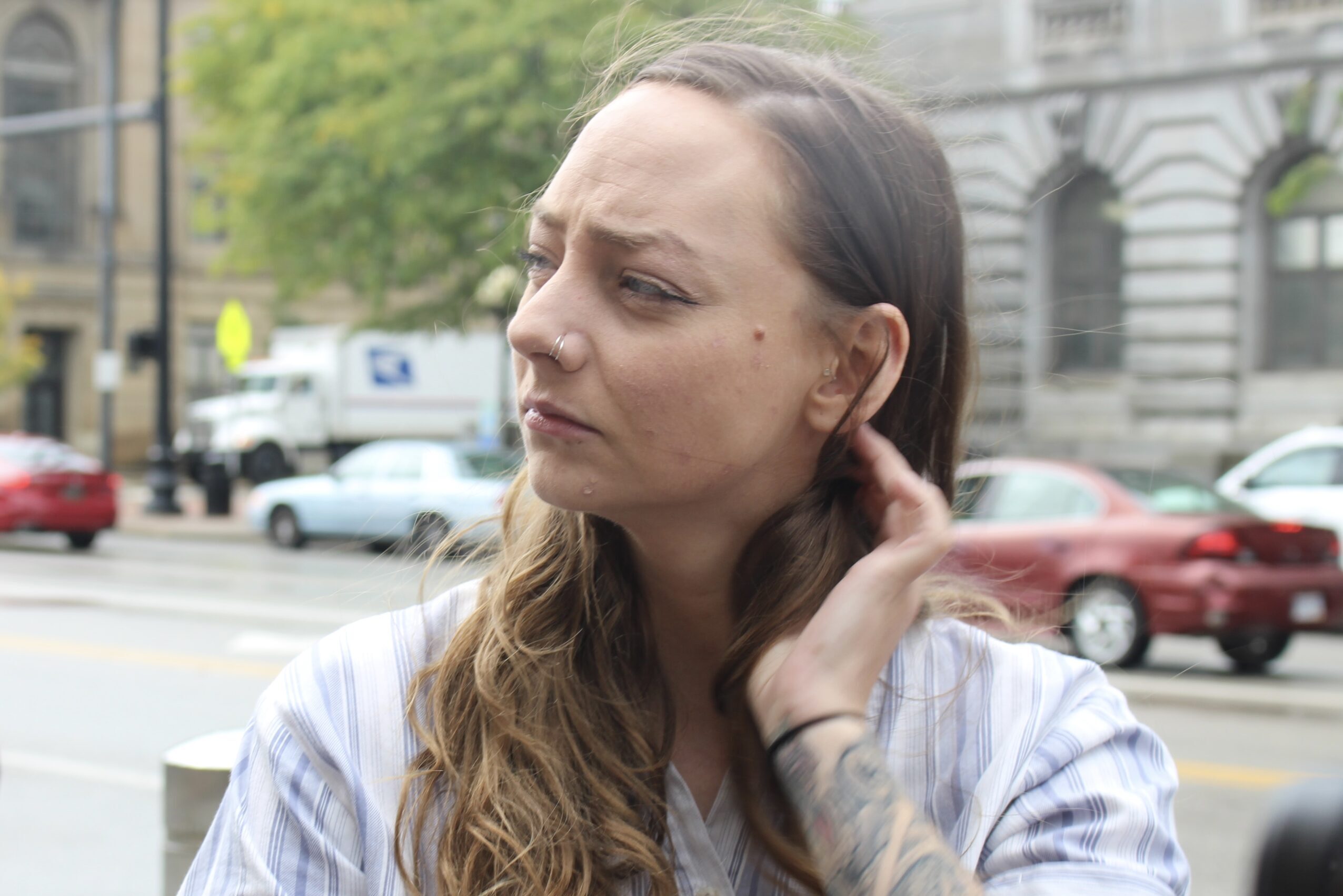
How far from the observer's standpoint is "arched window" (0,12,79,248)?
39.8 metres

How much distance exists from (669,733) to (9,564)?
1694cm

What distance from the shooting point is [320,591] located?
14422 mm

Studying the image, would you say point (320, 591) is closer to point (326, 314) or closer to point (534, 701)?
point (534, 701)

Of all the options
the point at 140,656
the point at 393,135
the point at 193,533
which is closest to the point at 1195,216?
the point at 393,135

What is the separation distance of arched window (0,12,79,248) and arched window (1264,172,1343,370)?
31.3 metres

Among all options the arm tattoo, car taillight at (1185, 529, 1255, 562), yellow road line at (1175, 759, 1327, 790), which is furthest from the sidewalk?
the arm tattoo

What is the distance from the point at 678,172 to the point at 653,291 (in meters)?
0.14

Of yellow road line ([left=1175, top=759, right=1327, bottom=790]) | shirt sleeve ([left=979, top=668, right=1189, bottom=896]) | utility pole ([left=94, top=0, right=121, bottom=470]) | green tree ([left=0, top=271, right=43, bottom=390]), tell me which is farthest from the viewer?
green tree ([left=0, top=271, right=43, bottom=390])

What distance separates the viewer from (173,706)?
8211mm

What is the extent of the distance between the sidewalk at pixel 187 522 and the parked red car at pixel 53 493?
0.63 m

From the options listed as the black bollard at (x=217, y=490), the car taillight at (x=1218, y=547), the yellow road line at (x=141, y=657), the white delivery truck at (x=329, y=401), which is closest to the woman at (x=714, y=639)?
the yellow road line at (x=141, y=657)

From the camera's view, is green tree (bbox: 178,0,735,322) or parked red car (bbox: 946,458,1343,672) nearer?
parked red car (bbox: 946,458,1343,672)

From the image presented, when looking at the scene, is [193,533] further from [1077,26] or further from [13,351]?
[13,351]

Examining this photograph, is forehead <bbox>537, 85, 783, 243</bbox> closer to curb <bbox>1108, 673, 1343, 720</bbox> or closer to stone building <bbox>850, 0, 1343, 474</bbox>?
curb <bbox>1108, 673, 1343, 720</bbox>
